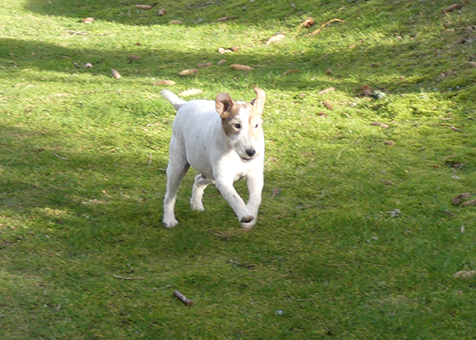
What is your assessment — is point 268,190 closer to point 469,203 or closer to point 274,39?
point 469,203

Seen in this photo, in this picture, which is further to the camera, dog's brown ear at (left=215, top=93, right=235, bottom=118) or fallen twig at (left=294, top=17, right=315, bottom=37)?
fallen twig at (left=294, top=17, right=315, bottom=37)

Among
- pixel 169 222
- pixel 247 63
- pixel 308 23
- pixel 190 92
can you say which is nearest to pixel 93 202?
pixel 169 222

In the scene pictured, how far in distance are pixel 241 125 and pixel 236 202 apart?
2.13ft

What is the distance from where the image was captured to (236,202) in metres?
4.87

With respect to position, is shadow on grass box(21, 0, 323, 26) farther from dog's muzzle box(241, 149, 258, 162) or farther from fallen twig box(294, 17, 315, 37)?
dog's muzzle box(241, 149, 258, 162)

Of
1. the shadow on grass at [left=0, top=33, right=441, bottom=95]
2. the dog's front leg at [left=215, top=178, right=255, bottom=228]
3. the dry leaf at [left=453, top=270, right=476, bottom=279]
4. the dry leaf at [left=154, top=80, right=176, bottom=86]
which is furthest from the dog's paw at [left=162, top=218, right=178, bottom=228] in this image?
the dry leaf at [left=154, top=80, right=176, bottom=86]

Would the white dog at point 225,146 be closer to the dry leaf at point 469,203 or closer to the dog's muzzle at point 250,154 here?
the dog's muzzle at point 250,154

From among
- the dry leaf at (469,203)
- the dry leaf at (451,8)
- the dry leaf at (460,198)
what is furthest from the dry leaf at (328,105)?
the dry leaf at (451,8)

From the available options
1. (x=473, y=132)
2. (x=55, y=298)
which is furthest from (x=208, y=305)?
(x=473, y=132)

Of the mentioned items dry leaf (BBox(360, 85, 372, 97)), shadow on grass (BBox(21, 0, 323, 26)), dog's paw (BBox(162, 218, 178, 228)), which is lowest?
shadow on grass (BBox(21, 0, 323, 26))

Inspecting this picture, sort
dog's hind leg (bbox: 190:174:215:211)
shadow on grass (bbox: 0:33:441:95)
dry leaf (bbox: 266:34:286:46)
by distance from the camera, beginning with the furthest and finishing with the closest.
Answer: dry leaf (bbox: 266:34:286:46) → shadow on grass (bbox: 0:33:441:95) → dog's hind leg (bbox: 190:174:215:211)

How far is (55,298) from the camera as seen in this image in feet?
15.5

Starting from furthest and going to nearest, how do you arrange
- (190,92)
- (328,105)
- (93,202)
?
(190,92) < (328,105) < (93,202)

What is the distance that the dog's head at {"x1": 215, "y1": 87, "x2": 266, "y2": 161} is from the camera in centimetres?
469
